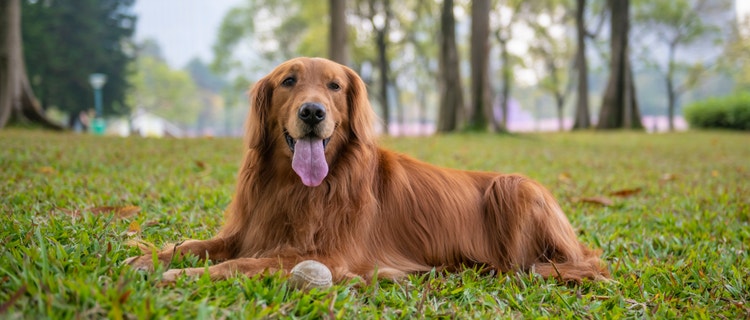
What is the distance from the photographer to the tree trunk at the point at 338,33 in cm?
1312

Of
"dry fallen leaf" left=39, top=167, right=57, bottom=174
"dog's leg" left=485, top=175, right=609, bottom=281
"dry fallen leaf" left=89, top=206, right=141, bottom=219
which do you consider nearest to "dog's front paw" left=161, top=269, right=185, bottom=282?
"dry fallen leaf" left=89, top=206, right=141, bottom=219

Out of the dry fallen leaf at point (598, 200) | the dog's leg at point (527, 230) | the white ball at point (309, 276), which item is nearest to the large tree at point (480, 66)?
the dry fallen leaf at point (598, 200)

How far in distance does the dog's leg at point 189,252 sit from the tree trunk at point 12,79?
11012mm

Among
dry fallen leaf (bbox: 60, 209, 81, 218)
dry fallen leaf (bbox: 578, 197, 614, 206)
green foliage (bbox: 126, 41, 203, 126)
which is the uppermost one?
green foliage (bbox: 126, 41, 203, 126)

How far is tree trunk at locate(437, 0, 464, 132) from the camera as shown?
20470 millimetres

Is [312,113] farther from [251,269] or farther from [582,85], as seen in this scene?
[582,85]

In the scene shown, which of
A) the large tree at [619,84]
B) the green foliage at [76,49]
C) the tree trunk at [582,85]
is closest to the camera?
the large tree at [619,84]

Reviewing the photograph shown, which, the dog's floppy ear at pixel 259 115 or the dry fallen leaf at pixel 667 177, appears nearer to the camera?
the dog's floppy ear at pixel 259 115

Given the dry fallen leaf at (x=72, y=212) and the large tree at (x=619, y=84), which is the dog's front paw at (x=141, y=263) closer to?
the dry fallen leaf at (x=72, y=212)

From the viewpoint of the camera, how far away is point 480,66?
1579 cm

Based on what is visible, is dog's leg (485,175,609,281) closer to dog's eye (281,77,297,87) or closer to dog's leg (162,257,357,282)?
dog's leg (162,257,357,282)

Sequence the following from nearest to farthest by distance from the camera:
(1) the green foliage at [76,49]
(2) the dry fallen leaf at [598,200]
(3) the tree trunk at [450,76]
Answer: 1. (2) the dry fallen leaf at [598,200]
2. (3) the tree trunk at [450,76]
3. (1) the green foliage at [76,49]

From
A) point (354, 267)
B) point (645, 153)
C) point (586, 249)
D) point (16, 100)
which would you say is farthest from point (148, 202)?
point (645, 153)

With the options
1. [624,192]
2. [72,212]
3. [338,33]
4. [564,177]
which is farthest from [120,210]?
[338,33]
